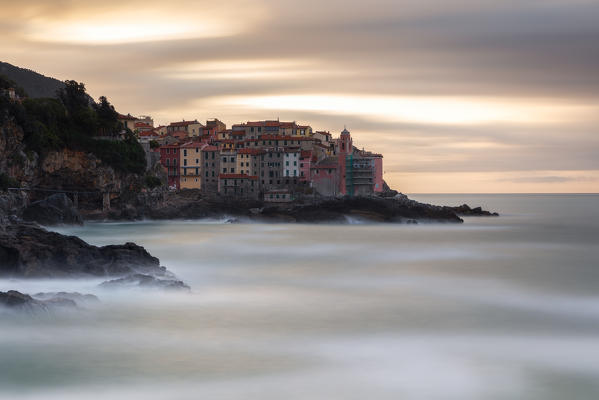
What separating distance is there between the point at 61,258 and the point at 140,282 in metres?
3.12

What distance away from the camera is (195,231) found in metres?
46.9

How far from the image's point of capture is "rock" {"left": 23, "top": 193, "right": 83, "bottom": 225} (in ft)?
146

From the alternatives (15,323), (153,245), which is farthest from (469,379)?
(153,245)

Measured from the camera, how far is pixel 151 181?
60.4 m

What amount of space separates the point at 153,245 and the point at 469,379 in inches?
1060

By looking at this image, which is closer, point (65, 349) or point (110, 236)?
point (65, 349)

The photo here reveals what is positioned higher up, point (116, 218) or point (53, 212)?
point (53, 212)

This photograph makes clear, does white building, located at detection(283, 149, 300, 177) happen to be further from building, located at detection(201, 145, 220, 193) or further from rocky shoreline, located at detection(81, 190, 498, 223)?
building, located at detection(201, 145, 220, 193)

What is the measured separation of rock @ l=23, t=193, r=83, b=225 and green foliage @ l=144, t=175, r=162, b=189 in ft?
41.4

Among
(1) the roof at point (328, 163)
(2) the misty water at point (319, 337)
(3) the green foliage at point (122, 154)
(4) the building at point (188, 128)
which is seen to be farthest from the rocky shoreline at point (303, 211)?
(2) the misty water at point (319, 337)

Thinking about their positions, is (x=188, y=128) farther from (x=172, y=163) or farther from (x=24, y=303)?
(x=24, y=303)

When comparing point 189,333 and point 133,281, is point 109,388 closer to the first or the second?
point 189,333

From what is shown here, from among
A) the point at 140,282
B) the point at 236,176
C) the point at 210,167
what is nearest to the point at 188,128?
the point at 210,167

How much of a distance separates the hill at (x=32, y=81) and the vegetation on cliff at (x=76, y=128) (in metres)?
68.9
